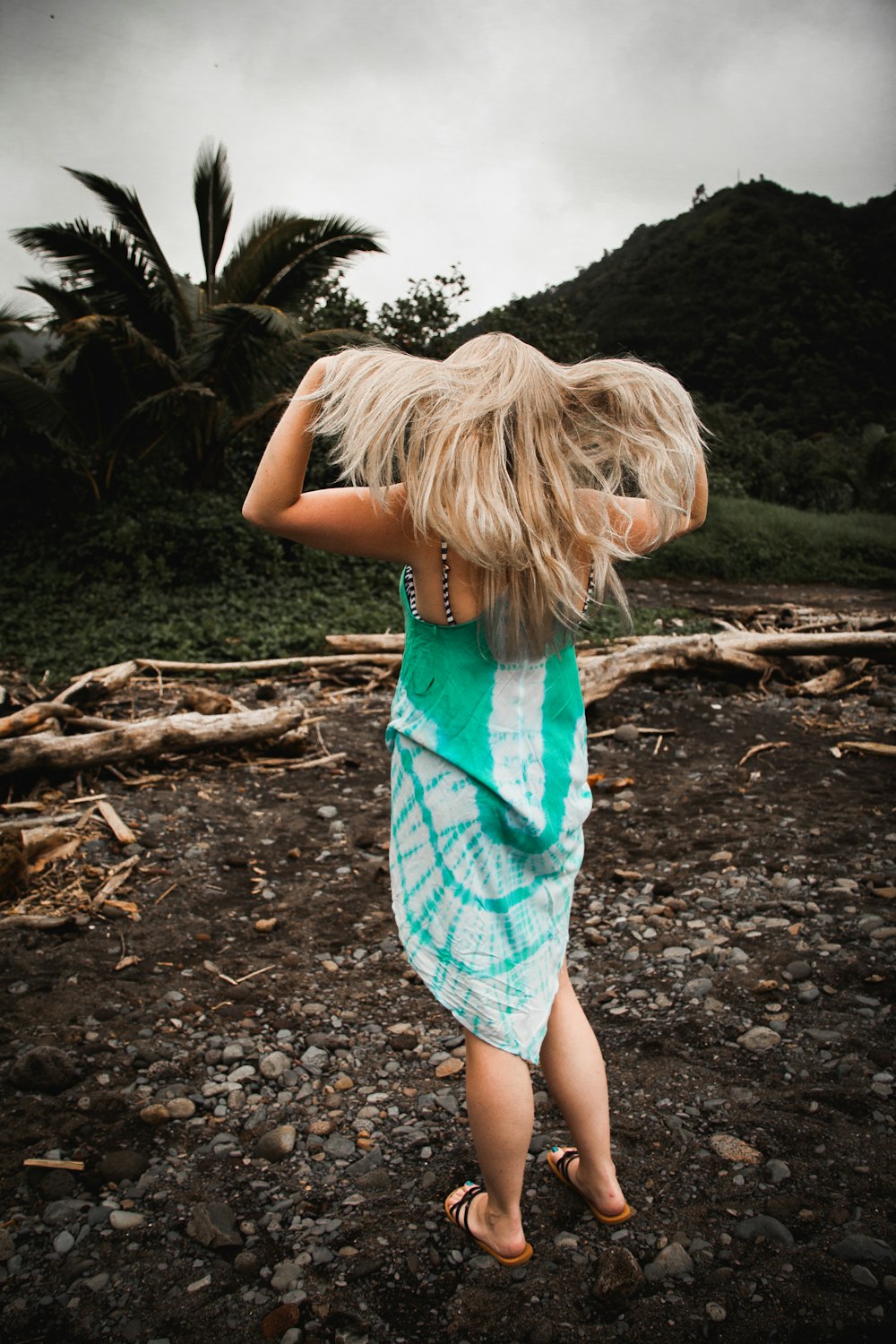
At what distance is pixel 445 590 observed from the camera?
1449 mm

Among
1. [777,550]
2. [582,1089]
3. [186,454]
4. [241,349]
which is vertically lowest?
[582,1089]

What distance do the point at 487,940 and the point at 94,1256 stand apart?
1068 mm

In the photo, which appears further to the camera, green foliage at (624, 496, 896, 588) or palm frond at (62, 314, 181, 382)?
green foliage at (624, 496, 896, 588)

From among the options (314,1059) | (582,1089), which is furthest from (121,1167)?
(582,1089)

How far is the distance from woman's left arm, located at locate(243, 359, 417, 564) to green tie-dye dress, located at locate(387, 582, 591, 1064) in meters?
0.18

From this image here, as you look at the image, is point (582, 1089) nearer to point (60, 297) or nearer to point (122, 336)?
point (122, 336)

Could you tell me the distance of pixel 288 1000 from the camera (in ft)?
8.48

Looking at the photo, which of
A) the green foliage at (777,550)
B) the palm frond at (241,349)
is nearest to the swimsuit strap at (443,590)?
the palm frond at (241,349)

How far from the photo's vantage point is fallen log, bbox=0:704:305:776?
3.93 metres

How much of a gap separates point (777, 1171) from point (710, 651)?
178 inches

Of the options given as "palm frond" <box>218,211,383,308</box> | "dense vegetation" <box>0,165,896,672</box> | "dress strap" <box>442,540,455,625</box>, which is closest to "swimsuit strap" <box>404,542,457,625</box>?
"dress strap" <box>442,540,455,625</box>

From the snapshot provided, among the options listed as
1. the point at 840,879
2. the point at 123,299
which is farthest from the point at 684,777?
the point at 123,299

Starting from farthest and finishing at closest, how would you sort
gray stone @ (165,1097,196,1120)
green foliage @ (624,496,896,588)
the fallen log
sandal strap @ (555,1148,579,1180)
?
green foliage @ (624,496,896,588) → the fallen log → gray stone @ (165,1097,196,1120) → sandal strap @ (555,1148,579,1180)

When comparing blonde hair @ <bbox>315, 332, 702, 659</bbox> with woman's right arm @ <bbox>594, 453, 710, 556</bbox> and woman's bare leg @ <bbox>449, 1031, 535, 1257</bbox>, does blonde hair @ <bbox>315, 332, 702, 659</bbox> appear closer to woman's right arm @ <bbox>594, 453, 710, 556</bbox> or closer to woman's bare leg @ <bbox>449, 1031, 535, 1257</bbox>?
woman's right arm @ <bbox>594, 453, 710, 556</bbox>
